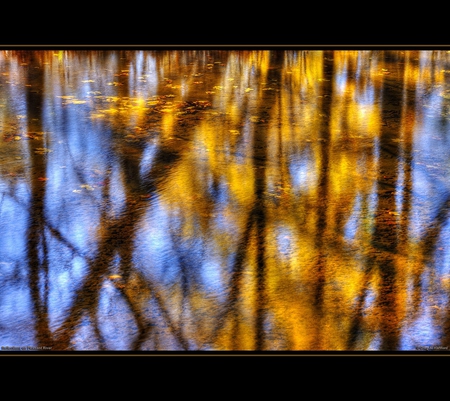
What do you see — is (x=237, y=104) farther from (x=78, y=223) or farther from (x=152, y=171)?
(x=78, y=223)

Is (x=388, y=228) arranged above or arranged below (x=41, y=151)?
below

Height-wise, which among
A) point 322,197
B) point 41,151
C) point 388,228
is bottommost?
point 388,228

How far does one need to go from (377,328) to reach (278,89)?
3.89 m

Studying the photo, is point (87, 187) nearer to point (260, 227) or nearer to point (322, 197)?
point (260, 227)

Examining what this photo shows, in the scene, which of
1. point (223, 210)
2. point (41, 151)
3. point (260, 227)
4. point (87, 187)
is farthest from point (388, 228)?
point (41, 151)

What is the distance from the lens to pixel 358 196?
466 cm

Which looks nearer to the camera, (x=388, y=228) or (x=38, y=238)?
(x=38, y=238)

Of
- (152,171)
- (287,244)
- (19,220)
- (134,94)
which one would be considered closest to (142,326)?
(287,244)

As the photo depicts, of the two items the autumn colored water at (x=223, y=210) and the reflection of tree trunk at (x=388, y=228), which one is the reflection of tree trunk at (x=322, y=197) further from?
the reflection of tree trunk at (x=388, y=228)

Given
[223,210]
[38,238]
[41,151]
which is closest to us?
[38,238]

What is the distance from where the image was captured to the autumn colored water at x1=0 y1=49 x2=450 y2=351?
3396mm

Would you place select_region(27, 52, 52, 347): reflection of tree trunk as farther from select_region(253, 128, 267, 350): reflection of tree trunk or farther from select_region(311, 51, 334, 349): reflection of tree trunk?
select_region(311, 51, 334, 349): reflection of tree trunk

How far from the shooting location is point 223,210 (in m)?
4.47

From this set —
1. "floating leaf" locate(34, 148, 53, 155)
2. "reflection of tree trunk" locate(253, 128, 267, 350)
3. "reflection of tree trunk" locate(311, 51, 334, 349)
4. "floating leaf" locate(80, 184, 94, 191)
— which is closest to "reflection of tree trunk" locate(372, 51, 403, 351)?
"reflection of tree trunk" locate(311, 51, 334, 349)
